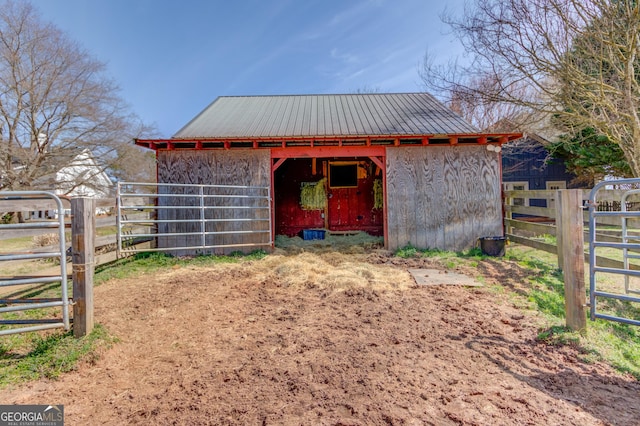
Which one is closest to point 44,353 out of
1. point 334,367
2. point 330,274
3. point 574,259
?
point 334,367

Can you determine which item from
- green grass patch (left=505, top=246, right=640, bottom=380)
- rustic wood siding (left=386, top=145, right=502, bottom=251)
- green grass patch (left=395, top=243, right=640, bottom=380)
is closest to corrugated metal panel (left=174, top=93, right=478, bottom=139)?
rustic wood siding (left=386, top=145, right=502, bottom=251)

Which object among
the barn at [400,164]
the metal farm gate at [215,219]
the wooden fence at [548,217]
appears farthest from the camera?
the metal farm gate at [215,219]

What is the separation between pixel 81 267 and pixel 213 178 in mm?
4416

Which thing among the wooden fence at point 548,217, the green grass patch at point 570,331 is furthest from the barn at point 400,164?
the green grass patch at point 570,331

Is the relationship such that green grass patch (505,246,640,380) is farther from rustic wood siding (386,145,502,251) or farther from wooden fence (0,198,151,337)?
wooden fence (0,198,151,337)

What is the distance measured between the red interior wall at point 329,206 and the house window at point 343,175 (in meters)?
0.14

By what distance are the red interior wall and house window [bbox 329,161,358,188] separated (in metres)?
0.14

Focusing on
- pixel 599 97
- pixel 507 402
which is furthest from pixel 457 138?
pixel 507 402

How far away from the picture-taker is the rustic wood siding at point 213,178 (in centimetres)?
706

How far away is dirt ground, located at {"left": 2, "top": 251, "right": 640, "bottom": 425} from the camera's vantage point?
6.10 feet

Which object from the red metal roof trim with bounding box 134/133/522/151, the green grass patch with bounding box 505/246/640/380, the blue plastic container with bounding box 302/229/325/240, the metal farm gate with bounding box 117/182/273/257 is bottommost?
the green grass patch with bounding box 505/246/640/380

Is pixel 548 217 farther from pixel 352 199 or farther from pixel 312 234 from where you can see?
pixel 312 234

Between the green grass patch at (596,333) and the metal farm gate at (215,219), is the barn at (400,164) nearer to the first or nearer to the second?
the metal farm gate at (215,219)

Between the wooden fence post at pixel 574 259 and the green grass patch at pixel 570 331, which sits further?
the wooden fence post at pixel 574 259
